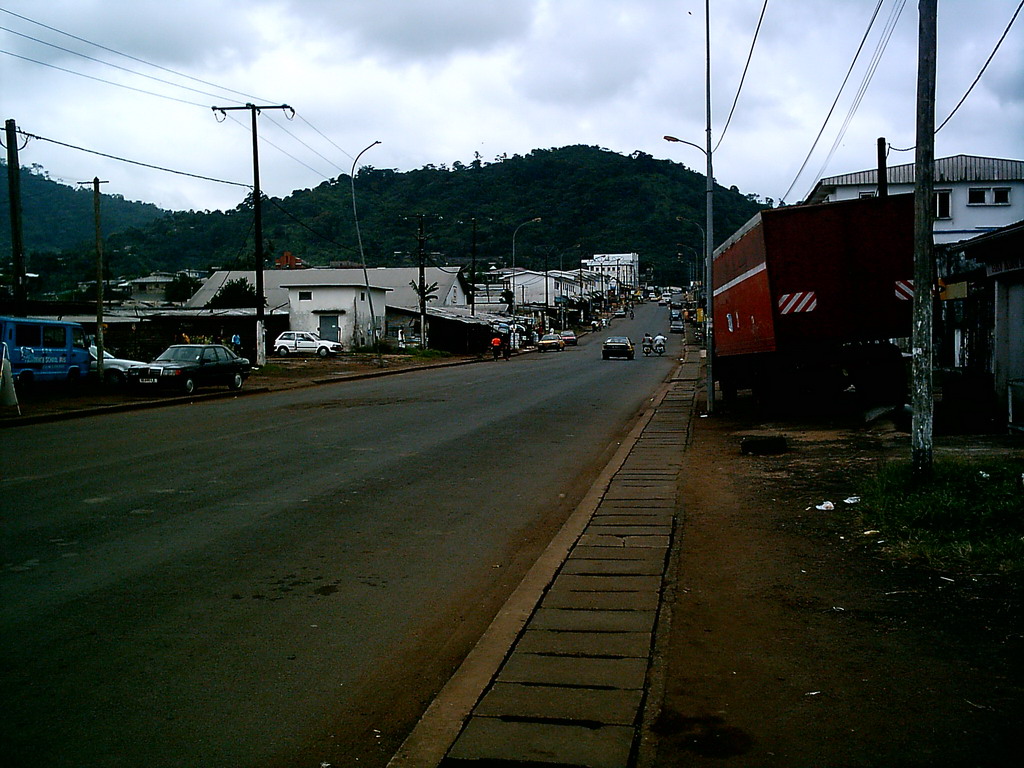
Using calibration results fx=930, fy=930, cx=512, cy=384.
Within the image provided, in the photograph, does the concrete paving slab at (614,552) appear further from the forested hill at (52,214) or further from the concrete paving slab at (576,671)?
the forested hill at (52,214)

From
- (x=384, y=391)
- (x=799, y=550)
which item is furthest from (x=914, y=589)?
(x=384, y=391)

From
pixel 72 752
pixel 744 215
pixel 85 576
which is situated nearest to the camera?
pixel 72 752

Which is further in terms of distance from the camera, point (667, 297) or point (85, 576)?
point (667, 297)

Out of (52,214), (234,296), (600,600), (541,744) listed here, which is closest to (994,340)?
(600,600)

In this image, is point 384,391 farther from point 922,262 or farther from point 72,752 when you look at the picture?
point 72,752

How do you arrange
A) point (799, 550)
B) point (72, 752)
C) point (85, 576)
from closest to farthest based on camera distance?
1. point (72, 752)
2. point (85, 576)
3. point (799, 550)

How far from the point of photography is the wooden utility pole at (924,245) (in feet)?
29.1

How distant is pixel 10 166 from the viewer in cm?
2683

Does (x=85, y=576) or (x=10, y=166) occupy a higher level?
(x=10, y=166)

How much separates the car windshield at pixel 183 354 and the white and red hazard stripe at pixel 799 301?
17859 mm

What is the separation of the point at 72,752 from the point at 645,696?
2.60 meters

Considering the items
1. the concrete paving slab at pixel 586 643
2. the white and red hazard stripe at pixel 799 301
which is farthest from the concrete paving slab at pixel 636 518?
the white and red hazard stripe at pixel 799 301

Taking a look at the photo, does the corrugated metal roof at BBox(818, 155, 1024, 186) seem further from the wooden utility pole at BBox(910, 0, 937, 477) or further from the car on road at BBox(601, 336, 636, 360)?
the wooden utility pole at BBox(910, 0, 937, 477)

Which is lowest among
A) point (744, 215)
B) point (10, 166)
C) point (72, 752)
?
point (72, 752)
